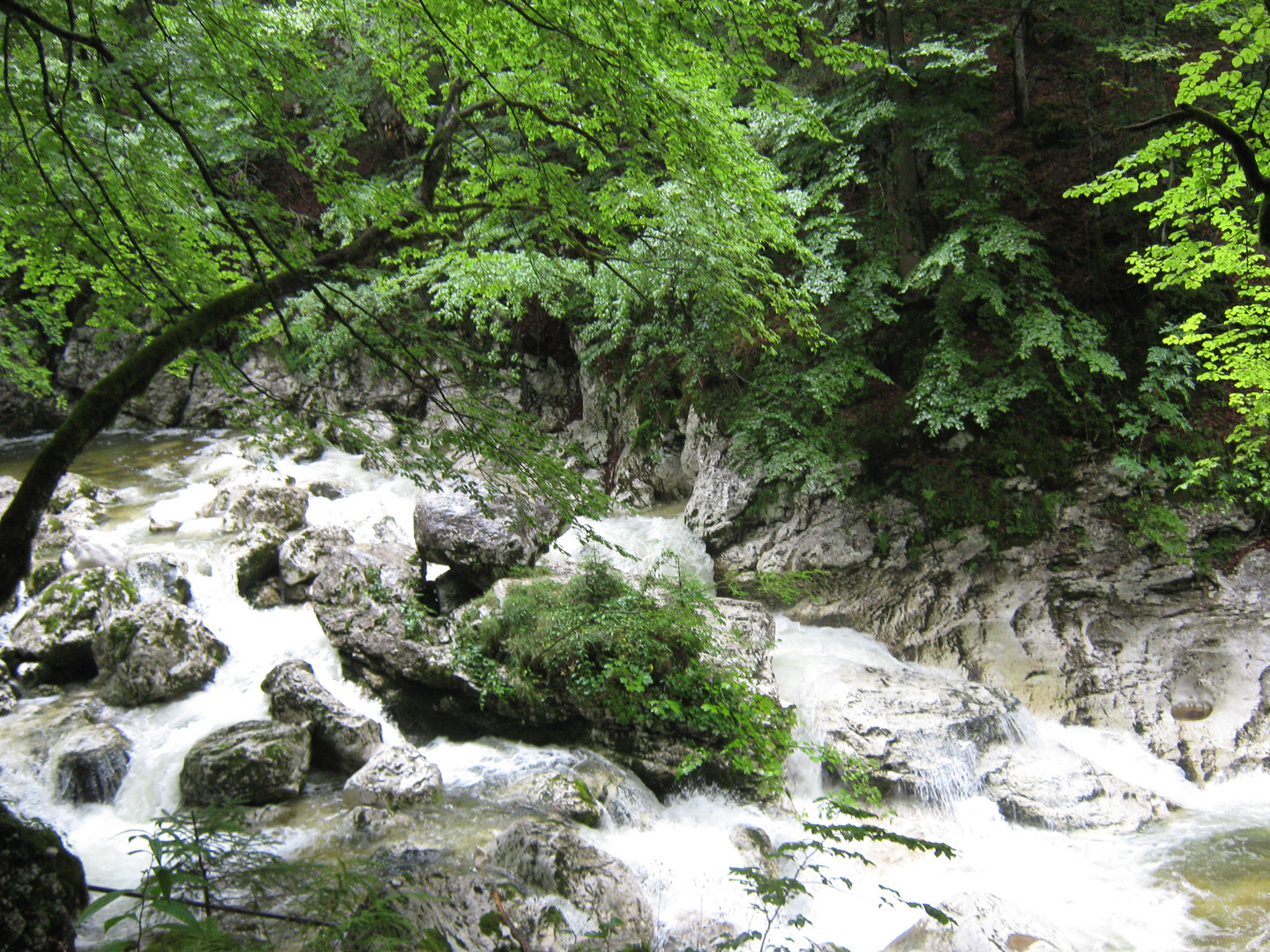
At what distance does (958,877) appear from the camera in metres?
5.31

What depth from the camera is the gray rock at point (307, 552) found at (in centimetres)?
872

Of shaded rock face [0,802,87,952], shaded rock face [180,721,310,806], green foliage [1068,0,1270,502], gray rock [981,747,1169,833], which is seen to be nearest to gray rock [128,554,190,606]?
shaded rock face [180,721,310,806]

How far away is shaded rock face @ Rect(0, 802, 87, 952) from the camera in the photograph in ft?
9.94

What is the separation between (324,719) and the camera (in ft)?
20.6

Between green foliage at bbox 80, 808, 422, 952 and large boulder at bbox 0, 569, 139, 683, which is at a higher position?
large boulder at bbox 0, 569, 139, 683

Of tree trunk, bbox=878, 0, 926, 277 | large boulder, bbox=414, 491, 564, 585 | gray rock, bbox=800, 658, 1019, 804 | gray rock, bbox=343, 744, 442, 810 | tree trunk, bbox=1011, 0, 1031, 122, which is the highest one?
tree trunk, bbox=1011, 0, 1031, 122

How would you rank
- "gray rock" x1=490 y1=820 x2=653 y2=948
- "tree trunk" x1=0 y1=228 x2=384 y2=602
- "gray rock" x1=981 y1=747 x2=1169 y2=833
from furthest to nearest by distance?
"gray rock" x1=981 y1=747 x2=1169 y2=833 < "gray rock" x1=490 y1=820 x2=653 y2=948 < "tree trunk" x1=0 y1=228 x2=384 y2=602

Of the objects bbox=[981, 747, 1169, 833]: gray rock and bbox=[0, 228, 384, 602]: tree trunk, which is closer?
bbox=[0, 228, 384, 602]: tree trunk

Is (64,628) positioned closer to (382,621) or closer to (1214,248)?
(382,621)

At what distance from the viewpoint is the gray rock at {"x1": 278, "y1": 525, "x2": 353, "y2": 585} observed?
8719 mm

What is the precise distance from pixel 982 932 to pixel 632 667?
3.01 m

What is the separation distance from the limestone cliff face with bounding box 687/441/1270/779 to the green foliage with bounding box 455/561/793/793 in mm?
2778

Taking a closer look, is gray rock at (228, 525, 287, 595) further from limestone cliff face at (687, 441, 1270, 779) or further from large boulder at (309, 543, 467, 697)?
limestone cliff face at (687, 441, 1270, 779)

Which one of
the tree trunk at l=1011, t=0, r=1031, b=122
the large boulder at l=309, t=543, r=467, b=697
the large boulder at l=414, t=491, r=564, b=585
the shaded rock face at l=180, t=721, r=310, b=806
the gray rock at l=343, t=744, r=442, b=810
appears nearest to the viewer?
the shaded rock face at l=180, t=721, r=310, b=806
